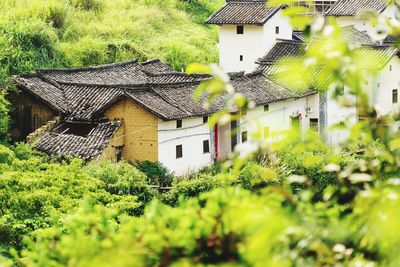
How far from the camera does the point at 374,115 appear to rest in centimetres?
232

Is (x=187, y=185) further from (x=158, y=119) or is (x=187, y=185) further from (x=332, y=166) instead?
(x=332, y=166)

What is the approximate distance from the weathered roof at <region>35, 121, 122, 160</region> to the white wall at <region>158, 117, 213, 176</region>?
3.72 ft

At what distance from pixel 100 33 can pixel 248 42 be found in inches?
212

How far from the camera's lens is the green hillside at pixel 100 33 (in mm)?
22033

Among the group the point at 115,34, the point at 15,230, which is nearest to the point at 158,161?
the point at 15,230

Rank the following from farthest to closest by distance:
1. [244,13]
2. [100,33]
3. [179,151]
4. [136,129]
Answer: [100,33]
[244,13]
[179,151]
[136,129]

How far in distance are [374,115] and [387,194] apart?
11.0 inches

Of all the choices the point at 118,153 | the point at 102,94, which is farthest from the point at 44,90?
the point at 118,153

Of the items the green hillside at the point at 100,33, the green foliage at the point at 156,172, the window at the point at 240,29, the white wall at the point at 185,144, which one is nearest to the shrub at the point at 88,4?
the green hillside at the point at 100,33

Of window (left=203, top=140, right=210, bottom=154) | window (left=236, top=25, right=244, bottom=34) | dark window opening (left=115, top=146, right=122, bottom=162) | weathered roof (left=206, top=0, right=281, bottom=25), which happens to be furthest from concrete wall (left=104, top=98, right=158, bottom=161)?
window (left=236, top=25, right=244, bottom=34)

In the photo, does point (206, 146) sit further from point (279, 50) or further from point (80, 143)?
point (279, 50)

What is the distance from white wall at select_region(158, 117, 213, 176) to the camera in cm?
1798

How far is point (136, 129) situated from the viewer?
18.1 m

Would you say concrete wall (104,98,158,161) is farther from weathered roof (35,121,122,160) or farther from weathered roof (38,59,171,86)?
weathered roof (38,59,171,86)
